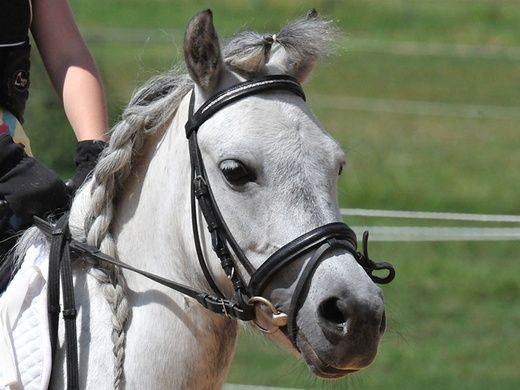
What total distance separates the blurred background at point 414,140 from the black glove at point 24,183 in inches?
17.0

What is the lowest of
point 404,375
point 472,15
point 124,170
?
point 472,15

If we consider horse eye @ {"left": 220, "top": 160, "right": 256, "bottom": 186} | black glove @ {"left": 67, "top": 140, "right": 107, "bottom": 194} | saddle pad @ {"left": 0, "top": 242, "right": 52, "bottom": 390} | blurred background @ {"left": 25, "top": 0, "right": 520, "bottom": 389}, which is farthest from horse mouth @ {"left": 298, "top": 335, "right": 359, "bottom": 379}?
black glove @ {"left": 67, "top": 140, "right": 107, "bottom": 194}

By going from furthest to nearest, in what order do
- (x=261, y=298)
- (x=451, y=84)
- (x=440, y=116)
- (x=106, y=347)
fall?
(x=451, y=84), (x=440, y=116), (x=106, y=347), (x=261, y=298)

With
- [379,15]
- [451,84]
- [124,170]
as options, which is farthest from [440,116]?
[124,170]

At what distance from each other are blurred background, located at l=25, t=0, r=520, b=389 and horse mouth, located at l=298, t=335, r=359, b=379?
0.90ft

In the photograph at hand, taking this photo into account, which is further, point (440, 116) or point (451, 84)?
point (451, 84)

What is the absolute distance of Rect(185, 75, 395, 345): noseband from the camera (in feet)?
8.95

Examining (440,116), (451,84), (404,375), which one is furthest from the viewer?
(451,84)

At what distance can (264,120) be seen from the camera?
2.85 meters

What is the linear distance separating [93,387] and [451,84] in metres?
14.9

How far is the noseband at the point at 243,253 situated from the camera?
2.73 metres

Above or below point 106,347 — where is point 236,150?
above

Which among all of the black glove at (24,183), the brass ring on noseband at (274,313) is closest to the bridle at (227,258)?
the brass ring on noseband at (274,313)

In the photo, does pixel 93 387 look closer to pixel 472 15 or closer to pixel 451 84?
pixel 451 84
